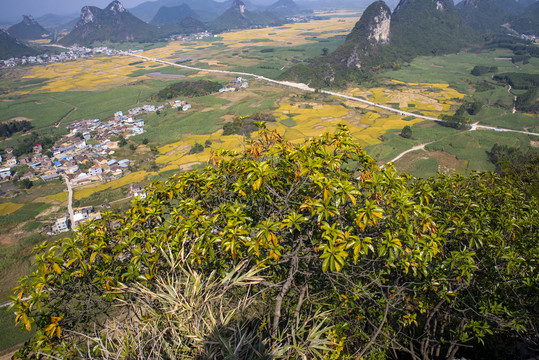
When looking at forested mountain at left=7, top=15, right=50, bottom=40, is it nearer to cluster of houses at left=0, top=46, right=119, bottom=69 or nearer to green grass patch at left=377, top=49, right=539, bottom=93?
cluster of houses at left=0, top=46, right=119, bottom=69

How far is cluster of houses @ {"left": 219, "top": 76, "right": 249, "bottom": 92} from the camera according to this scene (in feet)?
172

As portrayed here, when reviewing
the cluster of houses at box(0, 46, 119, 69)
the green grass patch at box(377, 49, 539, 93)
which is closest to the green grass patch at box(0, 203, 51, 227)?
the green grass patch at box(377, 49, 539, 93)

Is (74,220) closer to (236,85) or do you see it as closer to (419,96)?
(236,85)

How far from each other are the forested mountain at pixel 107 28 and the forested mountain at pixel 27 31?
120 feet

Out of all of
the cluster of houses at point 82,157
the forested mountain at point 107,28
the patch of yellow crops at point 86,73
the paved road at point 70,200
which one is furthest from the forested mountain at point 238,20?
the paved road at point 70,200

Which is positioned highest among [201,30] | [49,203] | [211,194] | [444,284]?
[201,30]

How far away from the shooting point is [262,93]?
1939 inches

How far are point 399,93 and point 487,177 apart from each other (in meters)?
47.4

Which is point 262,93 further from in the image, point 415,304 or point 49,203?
point 415,304

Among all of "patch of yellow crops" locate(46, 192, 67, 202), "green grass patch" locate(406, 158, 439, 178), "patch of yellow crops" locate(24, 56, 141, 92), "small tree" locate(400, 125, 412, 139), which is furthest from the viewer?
"patch of yellow crops" locate(24, 56, 141, 92)

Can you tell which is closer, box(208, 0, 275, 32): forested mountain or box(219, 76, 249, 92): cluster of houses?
box(219, 76, 249, 92): cluster of houses

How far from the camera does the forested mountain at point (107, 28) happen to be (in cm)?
13612

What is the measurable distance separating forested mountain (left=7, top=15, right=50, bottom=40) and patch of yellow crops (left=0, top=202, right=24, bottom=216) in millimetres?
187935

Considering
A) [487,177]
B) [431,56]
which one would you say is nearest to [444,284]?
[487,177]
